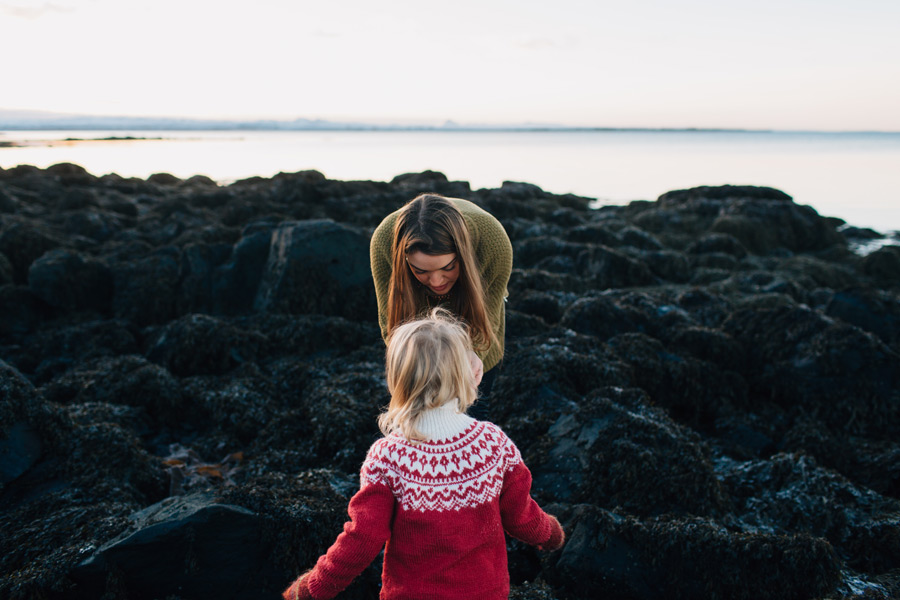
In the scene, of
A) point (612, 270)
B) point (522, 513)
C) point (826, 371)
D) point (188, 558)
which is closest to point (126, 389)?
point (188, 558)

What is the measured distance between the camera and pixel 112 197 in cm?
1478

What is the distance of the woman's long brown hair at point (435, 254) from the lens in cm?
270

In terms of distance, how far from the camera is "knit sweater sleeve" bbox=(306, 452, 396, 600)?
1943 millimetres

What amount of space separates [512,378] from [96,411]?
11.6 feet

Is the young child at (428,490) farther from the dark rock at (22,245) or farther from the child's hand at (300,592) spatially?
the dark rock at (22,245)

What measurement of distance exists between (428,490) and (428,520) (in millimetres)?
104

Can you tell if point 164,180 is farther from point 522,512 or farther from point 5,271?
point 522,512

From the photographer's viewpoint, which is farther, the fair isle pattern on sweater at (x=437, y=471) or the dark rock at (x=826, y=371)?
the dark rock at (x=826, y=371)

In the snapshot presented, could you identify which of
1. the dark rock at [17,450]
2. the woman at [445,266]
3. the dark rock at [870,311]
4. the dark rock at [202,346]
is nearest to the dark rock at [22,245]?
the dark rock at [202,346]

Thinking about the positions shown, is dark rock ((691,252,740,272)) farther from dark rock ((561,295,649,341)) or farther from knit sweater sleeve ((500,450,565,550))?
knit sweater sleeve ((500,450,565,550))

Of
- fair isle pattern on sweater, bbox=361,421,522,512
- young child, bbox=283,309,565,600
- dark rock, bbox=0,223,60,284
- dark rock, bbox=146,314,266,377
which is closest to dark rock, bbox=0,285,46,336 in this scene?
dark rock, bbox=0,223,60,284

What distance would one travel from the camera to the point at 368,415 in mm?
4828

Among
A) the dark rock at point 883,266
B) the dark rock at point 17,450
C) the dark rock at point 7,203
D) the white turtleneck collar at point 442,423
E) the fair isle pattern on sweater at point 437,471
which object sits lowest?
the dark rock at point 883,266

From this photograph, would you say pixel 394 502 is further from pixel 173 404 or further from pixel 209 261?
pixel 209 261
